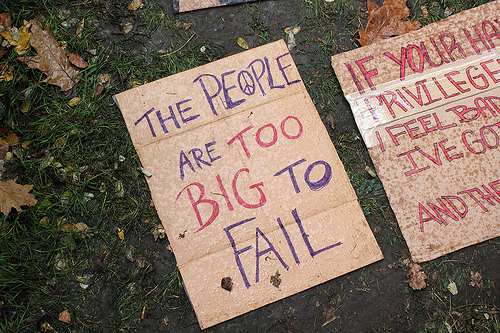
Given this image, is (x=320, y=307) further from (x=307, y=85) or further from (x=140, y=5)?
(x=140, y=5)

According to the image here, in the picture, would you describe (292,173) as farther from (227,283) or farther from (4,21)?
(4,21)

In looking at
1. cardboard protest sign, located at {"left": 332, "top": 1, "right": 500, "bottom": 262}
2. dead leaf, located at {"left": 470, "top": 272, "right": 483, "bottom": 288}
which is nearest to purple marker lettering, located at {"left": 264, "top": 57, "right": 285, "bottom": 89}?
cardboard protest sign, located at {"left": 332, "top": 1, "right": 500, "bottom": 262}

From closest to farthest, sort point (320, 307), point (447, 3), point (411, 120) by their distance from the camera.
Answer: point (320, 307) → point (411, 120) → point (447, 3)

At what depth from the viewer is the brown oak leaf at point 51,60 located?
75.7 inches

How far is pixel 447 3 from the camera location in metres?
2.09

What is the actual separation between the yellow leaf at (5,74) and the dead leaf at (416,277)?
2.73 metres

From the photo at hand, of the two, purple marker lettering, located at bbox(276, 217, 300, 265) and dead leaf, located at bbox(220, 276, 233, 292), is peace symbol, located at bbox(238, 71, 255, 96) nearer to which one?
purple marker lettering, located at bbox(276, 217, 300, 265)

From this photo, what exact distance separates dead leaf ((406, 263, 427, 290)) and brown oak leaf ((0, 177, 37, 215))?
228 centimetres

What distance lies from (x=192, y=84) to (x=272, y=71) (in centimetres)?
52

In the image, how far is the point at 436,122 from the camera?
1.92 meters

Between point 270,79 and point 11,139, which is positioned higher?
point 11,139

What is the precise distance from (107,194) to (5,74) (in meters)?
0.99

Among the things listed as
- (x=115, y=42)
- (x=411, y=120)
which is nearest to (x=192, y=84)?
(x=115, y=42)

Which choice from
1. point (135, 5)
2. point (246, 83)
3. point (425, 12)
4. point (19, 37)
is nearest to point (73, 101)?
point (19, 37)
